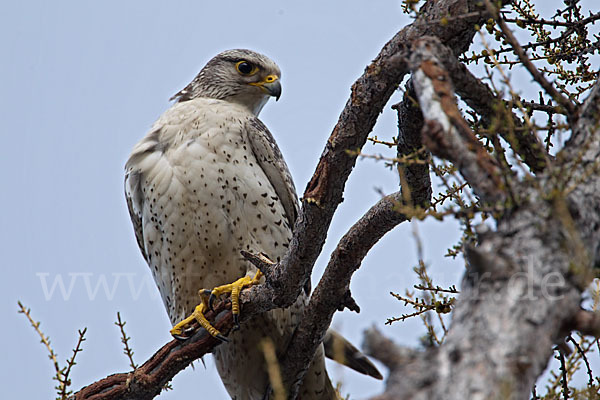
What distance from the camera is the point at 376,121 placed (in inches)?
128

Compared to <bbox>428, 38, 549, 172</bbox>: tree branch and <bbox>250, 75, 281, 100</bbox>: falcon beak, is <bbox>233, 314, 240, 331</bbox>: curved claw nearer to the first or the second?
<bbox>428, 38, 549, 172</bbox>: tree branch

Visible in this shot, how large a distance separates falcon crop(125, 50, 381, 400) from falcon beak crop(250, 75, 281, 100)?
60cm

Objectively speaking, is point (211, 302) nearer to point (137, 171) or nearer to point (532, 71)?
point (137, 171)

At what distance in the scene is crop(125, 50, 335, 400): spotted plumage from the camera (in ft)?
14.3

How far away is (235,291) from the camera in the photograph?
3943 mm

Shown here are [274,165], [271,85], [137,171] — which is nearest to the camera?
[137,171]

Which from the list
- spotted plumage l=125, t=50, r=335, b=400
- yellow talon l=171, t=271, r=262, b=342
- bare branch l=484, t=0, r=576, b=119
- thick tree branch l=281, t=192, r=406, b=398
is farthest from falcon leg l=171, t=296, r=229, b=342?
bare branch l=484, t=0, r=576, b=119

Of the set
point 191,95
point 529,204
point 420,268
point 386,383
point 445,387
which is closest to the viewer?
point 445,387

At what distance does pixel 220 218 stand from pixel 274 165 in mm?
664

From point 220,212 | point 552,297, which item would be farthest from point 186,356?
point 552,297

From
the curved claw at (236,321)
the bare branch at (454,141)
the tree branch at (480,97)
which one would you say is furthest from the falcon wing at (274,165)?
the bare branch at (454,141)

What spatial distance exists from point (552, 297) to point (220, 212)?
2.90 meters

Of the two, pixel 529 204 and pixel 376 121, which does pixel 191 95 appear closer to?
pixel 376 121

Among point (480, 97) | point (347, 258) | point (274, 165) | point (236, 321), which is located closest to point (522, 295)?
point (480, 97)
